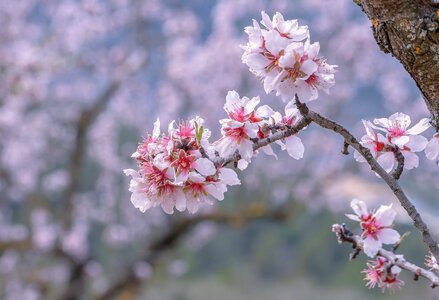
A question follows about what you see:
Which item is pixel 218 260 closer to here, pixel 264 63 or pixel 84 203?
pixel 84 203

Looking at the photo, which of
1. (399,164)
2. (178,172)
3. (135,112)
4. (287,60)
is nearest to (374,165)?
(399,164)

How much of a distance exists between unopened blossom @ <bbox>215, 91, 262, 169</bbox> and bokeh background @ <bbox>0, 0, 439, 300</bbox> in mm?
4810

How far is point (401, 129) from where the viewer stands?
46.5 inches

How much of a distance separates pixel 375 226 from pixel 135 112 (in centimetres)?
1044

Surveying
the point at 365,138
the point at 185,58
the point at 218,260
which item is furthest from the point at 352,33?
the point at 218,260

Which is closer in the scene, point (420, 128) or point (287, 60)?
point (287, 60)

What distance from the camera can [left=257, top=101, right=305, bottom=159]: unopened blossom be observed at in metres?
1.17

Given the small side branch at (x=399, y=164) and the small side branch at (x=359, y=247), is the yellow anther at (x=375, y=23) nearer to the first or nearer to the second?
the small side branch at (x=399, y=164)

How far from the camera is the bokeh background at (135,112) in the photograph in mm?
7512

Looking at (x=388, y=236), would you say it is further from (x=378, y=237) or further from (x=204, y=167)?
(x=204, y=167)

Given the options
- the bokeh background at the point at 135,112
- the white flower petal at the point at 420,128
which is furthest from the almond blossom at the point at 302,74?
the bokeh background at the point at 135,112

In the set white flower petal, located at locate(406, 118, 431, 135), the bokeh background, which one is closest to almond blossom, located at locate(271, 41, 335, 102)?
white flower petal, located at locate(406, 118, 431, 135)

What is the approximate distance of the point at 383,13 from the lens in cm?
100

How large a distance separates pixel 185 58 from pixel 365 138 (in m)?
8.91
